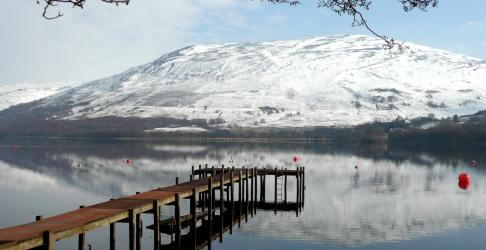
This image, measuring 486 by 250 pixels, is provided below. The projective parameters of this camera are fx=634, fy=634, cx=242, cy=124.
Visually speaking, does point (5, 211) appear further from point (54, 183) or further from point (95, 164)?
point (95, 164)

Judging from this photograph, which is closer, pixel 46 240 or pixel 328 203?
pixel 46 240

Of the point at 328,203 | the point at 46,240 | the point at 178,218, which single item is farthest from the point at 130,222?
the point at 328,203

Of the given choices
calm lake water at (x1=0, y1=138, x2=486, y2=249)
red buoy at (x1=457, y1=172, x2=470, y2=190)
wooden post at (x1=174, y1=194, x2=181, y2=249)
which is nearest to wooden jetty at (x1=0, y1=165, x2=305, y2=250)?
wooden post at (x1=174, y1=194, x2=181, y2=249)

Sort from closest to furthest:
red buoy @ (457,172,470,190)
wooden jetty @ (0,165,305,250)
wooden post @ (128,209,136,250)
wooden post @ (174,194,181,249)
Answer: wooden jetty @ (0,165,305,250) → wooden post @ (128,209,136,250) → wooden post @ (174,194,181,249) → red buoy @ (457,172,470,190)

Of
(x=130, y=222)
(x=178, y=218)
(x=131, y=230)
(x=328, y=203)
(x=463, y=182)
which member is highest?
(x=130, y=222)

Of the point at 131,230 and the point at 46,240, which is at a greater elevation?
the point at 46,240

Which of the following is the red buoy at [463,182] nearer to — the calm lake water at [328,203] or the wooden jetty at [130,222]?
the calm lake water at [328,203]

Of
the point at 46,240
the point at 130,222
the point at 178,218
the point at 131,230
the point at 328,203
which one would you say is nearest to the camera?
the point at 46,240

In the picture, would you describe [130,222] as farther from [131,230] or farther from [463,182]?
[463,182]

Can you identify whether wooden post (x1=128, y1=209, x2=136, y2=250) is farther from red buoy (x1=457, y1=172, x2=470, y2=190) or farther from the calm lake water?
red buoy (x1=457, y1=172, x2=470, y2=190)

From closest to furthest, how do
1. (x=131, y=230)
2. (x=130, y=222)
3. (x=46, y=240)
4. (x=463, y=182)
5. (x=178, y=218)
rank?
(x=46, y=240) → (x=131, y=230) → (x=130, y=222) → (x=178, y=218) → (x=463, y=182)

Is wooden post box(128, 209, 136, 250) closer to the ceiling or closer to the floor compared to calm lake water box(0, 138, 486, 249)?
closer to the ceiling

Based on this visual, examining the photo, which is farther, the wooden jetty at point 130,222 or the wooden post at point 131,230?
the wooden post at point 131,230

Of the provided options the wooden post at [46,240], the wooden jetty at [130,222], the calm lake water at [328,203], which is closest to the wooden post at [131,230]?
the wooden jetty at [130,222]
